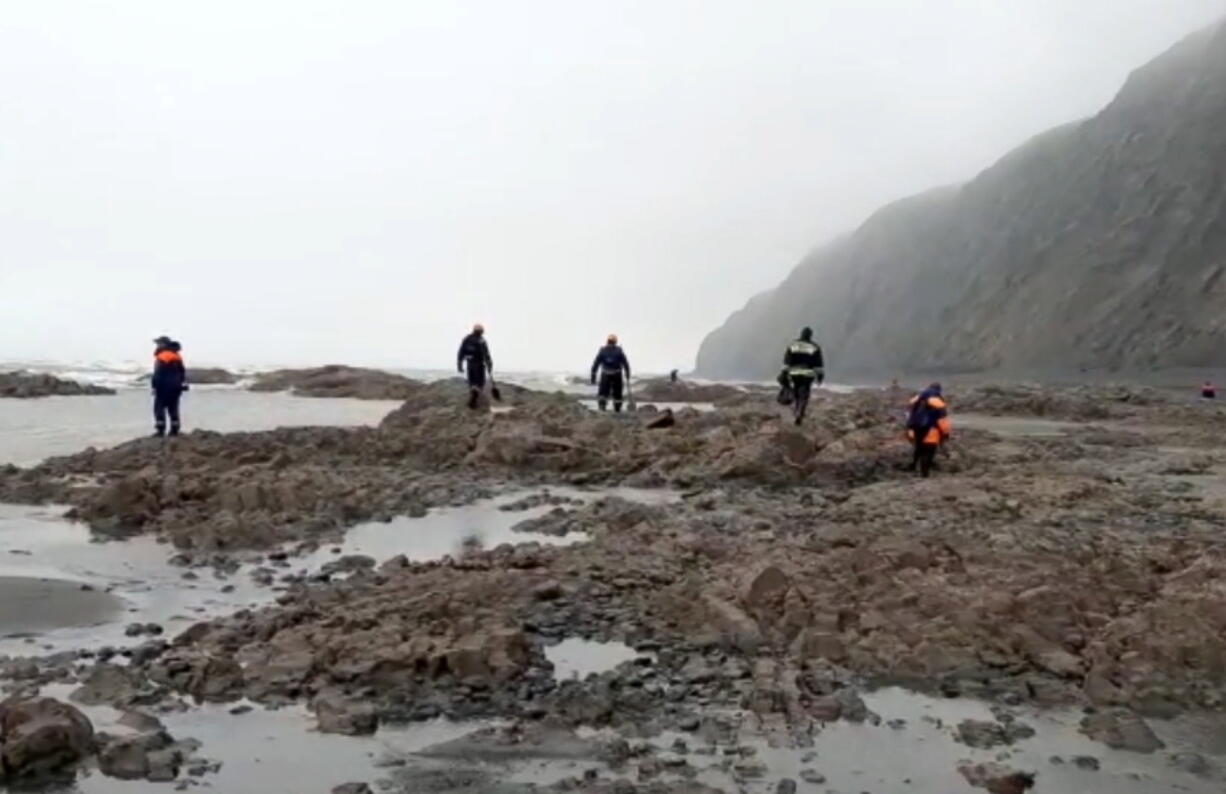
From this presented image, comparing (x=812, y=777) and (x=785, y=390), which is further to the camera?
(x=785, y=390)

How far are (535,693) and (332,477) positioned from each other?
1000 centimetres

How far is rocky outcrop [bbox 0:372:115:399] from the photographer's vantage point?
5259cm

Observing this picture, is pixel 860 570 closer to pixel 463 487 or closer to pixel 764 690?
pixel 764 690

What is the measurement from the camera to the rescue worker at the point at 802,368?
22.2 m

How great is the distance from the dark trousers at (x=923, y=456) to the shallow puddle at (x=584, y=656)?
33.4 ft

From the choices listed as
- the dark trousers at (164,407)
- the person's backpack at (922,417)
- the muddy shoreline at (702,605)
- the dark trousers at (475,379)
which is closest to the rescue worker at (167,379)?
the dark trousers at (164,407)

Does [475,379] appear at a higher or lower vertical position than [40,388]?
higher

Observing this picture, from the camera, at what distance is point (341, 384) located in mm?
58125

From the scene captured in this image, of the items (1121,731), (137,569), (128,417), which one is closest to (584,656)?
(1121,731)

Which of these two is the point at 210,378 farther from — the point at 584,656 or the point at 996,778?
the point at 996,778

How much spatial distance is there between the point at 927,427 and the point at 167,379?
1442 centimetres

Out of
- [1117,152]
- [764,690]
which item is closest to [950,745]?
[764,690]

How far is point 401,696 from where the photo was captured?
24.2 feet

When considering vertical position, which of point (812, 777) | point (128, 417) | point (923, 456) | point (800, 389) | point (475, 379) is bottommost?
point (812, 777)
